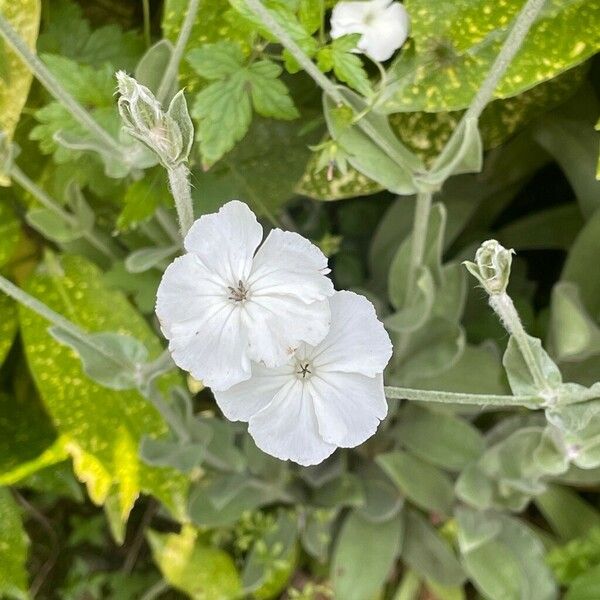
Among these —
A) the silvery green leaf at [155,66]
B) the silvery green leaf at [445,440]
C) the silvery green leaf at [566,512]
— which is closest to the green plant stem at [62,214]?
the silvery green leaf at [155,66]

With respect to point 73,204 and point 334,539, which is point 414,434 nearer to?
point 334,539

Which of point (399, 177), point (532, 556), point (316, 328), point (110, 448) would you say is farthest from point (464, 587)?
point (316, 328)

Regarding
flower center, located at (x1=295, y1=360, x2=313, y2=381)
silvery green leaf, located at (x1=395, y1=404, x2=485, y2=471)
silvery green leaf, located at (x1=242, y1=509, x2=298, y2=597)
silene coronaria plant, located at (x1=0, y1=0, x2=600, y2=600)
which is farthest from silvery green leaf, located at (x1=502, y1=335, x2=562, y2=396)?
silvery green leaf, located at (x1=242, y1=509, x2=298, y2=597)

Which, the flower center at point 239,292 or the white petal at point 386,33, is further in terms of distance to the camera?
the white petal at point 386,33

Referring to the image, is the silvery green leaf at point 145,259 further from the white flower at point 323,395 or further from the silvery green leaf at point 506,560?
the silvery green leaf at point 506,560

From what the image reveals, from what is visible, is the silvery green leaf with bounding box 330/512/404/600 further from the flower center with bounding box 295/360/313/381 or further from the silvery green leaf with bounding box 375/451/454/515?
the flower center with bounding box 295/360/313/381

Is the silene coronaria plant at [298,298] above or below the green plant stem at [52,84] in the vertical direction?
below
